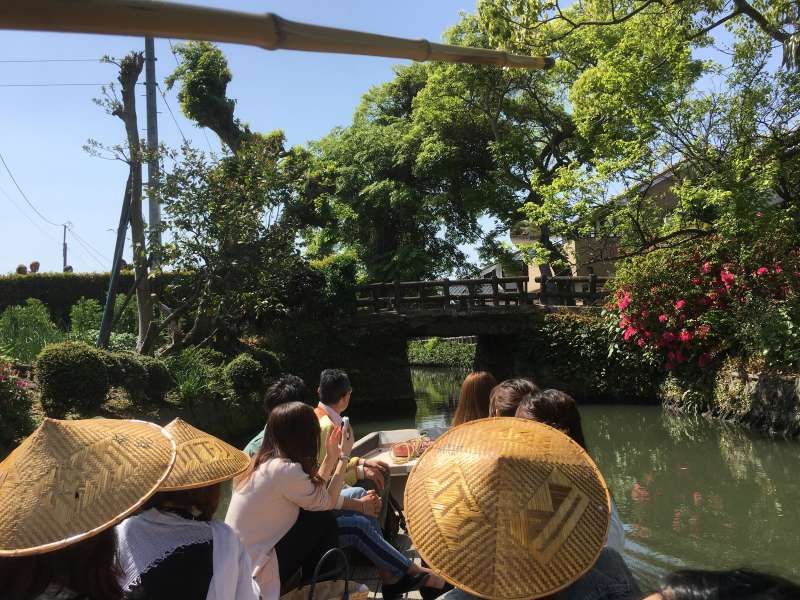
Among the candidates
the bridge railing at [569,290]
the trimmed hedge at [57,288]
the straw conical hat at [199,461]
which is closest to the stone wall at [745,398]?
the bridge railing at [569,290]

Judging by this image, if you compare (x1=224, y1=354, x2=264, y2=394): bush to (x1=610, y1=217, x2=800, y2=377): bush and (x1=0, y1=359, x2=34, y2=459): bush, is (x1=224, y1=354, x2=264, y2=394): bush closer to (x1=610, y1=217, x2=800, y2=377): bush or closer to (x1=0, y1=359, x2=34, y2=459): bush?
(x1=0, y1=359, x2=34, y2=459): bush

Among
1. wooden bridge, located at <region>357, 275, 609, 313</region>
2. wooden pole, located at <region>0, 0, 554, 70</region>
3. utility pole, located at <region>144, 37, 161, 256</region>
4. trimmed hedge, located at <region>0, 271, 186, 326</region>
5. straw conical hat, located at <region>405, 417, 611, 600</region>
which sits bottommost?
straw conical hat, located at <region>405, 417, 611, 600</region>

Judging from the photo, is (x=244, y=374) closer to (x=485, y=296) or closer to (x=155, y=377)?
(x=155, y=377)

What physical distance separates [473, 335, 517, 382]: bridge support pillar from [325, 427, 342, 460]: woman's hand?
59.2 ft

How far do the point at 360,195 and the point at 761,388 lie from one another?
17.5 metres

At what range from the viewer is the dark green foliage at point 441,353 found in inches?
1361

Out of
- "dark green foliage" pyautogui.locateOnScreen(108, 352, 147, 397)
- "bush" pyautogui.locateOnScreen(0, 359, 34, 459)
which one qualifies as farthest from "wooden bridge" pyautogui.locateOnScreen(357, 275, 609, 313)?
"bush" pyautogui.locateOnScreen(0, 359, 34, 459)

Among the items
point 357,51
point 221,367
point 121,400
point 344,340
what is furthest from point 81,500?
point 344,340

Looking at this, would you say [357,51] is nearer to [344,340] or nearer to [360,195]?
[344,340]

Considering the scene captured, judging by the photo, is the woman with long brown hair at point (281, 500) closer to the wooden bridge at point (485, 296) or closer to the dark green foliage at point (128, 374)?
the dark green foliage at point (128, 374)

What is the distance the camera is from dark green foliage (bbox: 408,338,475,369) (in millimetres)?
34562

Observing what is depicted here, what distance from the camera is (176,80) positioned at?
79.4ft

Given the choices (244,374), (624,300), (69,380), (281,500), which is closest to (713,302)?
(624,300)

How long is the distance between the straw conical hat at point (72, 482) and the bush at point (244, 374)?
13.5m
